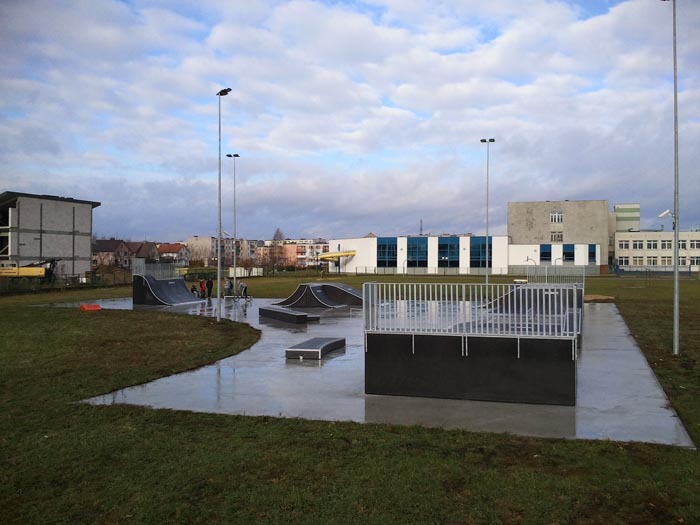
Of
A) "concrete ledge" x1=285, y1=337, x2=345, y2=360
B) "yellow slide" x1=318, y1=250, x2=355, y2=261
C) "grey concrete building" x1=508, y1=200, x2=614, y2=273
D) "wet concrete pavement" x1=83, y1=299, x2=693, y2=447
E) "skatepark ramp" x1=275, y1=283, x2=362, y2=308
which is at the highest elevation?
"grey concrete building" x1=508, y1=200, x2=614, y2=273

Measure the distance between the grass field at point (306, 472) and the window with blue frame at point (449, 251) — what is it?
79612mm

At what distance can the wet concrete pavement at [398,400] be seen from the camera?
8156mm

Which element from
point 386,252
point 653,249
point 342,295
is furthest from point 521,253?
point 342,295

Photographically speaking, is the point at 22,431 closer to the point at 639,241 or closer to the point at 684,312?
the point at 684,312

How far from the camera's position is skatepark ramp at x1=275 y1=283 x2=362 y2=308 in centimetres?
2952

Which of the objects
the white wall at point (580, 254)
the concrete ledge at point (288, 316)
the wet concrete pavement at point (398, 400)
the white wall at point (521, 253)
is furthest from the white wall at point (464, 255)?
the wet concrete pavement at point (398, 400)

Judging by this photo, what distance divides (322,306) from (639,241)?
9081 centimetres

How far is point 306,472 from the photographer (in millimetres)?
6273

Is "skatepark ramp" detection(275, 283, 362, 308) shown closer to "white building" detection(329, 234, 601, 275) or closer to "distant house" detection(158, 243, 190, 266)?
"white building" detection(329, 234, 601, 275)

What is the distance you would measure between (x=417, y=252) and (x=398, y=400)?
3242 inches

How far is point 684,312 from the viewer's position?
26000 mm

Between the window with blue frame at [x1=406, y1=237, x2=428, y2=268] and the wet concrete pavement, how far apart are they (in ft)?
250

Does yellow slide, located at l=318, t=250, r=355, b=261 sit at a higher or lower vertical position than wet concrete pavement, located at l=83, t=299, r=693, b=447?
higher

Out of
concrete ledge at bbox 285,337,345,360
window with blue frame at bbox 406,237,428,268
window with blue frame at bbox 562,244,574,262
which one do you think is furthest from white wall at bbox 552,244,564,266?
concrete ledge at bbox 285,337,345,360
